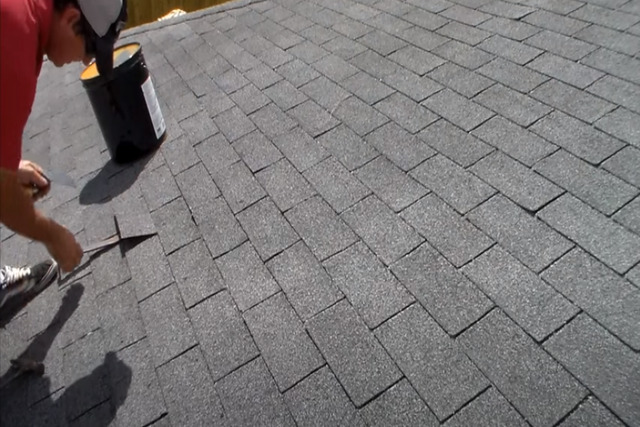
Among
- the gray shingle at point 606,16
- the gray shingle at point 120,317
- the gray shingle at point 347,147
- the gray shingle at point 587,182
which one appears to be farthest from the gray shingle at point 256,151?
the gray shingle at point 606,16

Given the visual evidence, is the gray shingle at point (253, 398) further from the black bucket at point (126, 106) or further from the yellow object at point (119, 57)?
the yellow object at point (119, 57)

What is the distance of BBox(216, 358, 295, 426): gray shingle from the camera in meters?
1.83

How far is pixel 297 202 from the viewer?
274 centimetres

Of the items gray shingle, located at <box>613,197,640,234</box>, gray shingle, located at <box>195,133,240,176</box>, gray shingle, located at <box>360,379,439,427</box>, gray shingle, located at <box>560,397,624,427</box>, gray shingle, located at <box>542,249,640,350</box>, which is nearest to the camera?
gray shingle, located at <box>560,397,624,427</box>

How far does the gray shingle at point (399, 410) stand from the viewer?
170cm

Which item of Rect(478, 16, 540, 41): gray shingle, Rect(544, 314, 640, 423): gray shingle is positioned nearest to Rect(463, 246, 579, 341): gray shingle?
Rect(544, 314, 640, 423): gray shingle

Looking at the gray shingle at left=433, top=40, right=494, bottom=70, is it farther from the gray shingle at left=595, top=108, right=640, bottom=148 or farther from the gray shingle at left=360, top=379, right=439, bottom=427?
the gray shingle at left=360, top=379, right=439, bottom=427

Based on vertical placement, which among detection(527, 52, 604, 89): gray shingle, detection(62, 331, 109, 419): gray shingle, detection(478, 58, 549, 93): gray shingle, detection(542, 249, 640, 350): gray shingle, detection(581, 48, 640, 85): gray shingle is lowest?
detection(62, 331, 109, 419): gray shingle

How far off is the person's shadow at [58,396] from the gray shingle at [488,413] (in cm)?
141

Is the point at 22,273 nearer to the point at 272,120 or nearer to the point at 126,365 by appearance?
the point at 126,365

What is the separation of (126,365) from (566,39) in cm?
369

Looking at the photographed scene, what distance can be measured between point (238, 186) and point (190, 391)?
1369mm

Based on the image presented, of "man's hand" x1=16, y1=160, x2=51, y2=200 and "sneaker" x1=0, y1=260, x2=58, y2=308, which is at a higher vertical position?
"man's hand" x1=16, y1=160, x2=51, y2=200

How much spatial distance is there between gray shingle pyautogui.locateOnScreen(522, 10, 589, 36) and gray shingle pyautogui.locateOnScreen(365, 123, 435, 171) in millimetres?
1711
